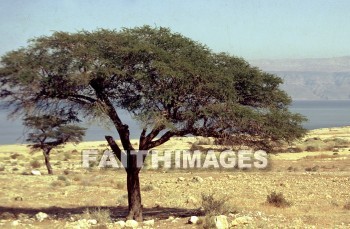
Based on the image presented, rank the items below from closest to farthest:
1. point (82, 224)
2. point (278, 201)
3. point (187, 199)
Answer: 1. point (82, 224)
2. point (278, 201)
3. point (187, 199)

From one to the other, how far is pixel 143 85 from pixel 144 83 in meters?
0.14

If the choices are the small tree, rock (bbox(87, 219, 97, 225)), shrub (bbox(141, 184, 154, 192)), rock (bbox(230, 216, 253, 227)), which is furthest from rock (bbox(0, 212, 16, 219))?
the small tree

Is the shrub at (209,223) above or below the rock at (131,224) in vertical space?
above

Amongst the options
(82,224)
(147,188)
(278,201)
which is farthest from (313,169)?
(82,224)

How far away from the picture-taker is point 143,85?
16.3 meters

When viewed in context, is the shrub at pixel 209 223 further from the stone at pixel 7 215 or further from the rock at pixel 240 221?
the stone at pixel 7 215

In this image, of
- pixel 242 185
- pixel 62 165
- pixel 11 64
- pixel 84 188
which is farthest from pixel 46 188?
pixel 62 165

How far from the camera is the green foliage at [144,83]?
15984mm

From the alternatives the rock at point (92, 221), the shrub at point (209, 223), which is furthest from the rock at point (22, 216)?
the shrub at point (209, 223)

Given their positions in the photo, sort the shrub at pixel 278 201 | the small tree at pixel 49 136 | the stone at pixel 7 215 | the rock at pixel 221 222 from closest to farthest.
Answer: the rock at pixel 221 222
the stone at pixel 7 215
the shrub at pixel 278 201
the small tree at pixel 49 136

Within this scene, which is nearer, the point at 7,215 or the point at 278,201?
the point at 7,215

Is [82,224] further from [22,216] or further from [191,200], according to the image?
[191,200]

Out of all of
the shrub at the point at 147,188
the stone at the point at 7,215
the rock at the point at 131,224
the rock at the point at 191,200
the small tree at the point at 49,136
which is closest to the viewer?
the rock at the point at 131,224

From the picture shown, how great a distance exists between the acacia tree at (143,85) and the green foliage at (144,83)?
3cm
